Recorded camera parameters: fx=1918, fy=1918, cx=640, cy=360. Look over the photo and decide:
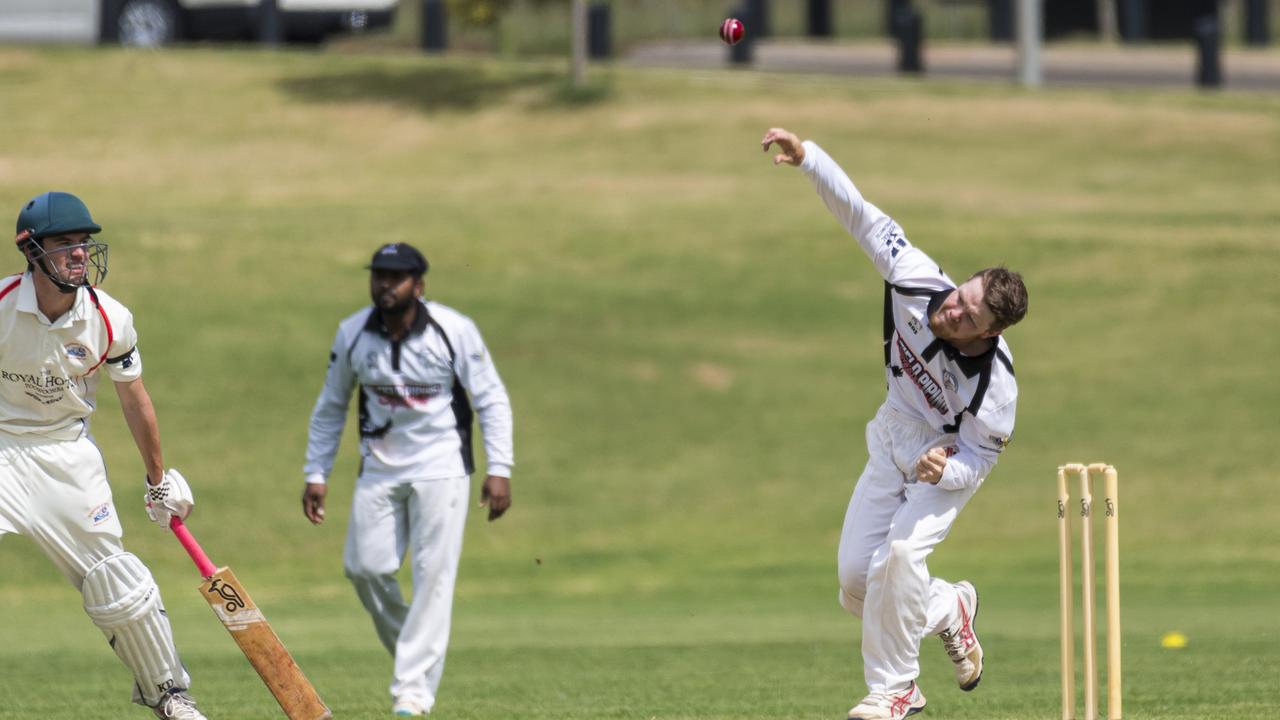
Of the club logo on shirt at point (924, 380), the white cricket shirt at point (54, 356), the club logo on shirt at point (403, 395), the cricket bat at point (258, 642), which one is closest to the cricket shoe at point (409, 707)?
the cricket bat at point (258, 642)

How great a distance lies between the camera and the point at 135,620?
24.1 ft

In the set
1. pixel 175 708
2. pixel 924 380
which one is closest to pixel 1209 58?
pixel 924 380

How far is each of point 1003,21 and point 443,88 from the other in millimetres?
15366

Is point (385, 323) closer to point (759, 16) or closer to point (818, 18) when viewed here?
point (759, 16)

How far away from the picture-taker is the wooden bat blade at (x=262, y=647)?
7309 mm

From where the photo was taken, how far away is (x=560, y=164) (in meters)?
28.0

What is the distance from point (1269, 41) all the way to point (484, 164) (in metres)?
20.7

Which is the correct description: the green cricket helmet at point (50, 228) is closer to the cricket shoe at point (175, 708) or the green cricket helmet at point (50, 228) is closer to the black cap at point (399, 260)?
the cricket shoe at point (175, 708)

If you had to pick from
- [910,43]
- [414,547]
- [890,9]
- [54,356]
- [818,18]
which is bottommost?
[414,547]

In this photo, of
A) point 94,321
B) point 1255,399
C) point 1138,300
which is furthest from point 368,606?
point 1138,300

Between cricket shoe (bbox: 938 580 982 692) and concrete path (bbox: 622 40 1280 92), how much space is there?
26187mm

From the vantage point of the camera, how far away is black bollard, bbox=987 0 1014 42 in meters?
41.6

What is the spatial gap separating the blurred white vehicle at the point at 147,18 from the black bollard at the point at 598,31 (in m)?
3.69

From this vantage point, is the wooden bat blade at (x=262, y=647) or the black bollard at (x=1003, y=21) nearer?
the wooden bat blade at (x=262, y=647)
